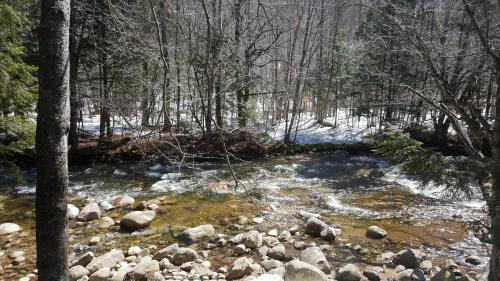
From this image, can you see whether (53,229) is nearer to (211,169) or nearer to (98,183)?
(98,183)

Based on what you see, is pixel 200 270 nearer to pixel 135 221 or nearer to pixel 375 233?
pixel 135 221

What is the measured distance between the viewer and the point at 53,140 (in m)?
3.03

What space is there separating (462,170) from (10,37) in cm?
843

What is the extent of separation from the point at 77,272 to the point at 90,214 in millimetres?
2919

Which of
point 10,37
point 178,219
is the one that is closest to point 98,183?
point 178,219

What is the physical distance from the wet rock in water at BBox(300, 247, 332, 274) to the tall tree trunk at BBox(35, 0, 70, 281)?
13.3 feet

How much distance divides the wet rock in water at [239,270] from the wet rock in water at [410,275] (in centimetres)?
225

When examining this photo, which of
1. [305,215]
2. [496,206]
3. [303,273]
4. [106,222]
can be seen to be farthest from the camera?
[305,215]

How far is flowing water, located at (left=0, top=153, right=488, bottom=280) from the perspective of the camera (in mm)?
7438

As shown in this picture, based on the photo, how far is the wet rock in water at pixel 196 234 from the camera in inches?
293

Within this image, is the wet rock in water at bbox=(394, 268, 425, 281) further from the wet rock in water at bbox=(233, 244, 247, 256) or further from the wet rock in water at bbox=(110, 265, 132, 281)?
the wet rock in water at bbox=(110, 265, 132, 281)

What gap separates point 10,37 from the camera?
7930 mm

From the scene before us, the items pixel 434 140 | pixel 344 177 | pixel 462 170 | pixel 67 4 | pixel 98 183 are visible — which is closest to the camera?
pixel 67 4

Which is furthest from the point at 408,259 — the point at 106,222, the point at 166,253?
the point at 106,222
